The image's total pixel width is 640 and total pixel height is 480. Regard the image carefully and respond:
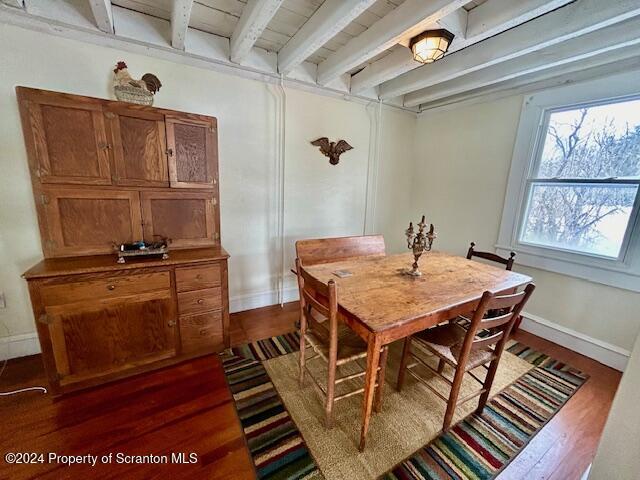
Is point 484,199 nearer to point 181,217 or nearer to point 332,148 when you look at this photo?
point 332,148

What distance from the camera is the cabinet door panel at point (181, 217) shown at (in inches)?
77.6

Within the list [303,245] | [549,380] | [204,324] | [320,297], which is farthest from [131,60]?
[549,380]

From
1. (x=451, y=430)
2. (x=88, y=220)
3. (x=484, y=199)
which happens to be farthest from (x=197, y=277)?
(x=484, y=199)

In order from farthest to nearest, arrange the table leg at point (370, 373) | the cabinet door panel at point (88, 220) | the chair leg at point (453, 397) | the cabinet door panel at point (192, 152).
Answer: the cabinet door panel at point (192, 152) → the cabinet door panel at point (88, 220) → the chair leg at point (453, 397) → the table leg at point (370, 373)

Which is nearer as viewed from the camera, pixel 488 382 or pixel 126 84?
pixel 488 382

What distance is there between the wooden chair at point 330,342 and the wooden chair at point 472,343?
338mm

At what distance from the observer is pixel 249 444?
137 centimetres

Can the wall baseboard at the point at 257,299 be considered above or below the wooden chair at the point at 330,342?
below

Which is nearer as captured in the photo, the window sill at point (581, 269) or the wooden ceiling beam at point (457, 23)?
the wooden ceiling beam at point (457, 23)

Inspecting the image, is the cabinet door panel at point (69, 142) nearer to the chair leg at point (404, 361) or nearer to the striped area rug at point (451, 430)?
the striped area rug at point (451, 430)

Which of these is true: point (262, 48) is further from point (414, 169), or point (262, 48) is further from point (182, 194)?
point (414, 169)

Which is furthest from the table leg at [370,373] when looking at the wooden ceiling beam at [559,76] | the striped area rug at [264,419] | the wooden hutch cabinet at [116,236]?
the wooden ceiling beam at [559,76]

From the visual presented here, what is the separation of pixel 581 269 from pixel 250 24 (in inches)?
126

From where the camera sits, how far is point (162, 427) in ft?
4.74
